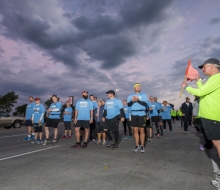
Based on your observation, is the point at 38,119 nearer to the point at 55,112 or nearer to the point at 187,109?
the point at 55,112

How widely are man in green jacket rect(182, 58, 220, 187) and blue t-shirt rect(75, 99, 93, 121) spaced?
4.41 m

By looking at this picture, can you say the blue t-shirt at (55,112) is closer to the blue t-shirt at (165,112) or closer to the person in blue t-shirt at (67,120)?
the person in blue t-shirt at (67,120)

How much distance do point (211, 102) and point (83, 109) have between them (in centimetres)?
474

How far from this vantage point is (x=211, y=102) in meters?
2.80

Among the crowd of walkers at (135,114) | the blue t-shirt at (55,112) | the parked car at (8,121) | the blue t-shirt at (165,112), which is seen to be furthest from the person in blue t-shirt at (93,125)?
the parked car at (8,121)

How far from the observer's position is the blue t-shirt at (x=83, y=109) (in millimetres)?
6578

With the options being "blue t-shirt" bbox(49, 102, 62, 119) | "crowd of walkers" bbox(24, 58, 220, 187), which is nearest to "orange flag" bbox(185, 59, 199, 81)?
"crowd of walkers" bbox(24, 58, 220, 187)

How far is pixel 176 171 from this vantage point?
3.36 metres

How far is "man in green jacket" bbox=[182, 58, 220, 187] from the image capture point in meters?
2.71

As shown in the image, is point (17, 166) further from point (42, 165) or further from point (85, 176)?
point (85, 176)

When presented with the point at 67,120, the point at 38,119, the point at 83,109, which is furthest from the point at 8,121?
the point at 83,109

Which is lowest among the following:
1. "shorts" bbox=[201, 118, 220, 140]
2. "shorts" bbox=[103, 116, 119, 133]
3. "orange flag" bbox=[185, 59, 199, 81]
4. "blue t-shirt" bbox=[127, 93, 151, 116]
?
"shorts" bbox=[201, 118, 220, 140]

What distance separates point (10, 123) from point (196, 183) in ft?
61.4

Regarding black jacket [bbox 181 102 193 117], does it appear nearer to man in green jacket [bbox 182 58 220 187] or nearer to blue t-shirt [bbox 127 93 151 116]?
blue t-shirt [bbox 127 93 151 116]
